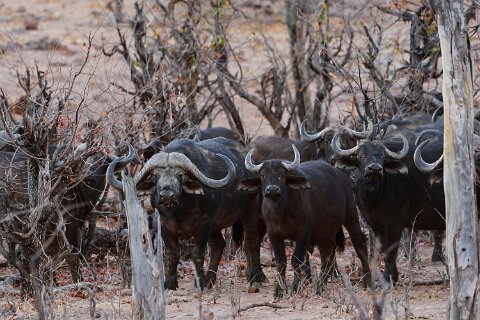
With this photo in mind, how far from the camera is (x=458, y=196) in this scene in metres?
8.75

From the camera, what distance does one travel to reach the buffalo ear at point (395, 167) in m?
12.1

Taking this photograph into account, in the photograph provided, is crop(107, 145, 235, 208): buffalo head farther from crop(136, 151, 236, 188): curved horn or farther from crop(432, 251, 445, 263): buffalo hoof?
crop(432, 251, 445, 263): buffalo hoof

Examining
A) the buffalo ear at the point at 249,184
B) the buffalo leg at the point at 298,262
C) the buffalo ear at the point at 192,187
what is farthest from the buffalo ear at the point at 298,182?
the buffalo ear at the point at 192,187

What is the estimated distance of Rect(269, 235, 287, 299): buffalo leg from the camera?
1131 cm

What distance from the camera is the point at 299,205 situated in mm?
11828

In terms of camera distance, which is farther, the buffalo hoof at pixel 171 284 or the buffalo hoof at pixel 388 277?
the buffalo hoof at pixel 171 284

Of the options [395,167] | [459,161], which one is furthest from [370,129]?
[459,161]

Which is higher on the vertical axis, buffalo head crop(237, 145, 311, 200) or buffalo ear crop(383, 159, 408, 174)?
buffalo ear crop(383, 159, 408, 174)

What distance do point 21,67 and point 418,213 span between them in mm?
17787

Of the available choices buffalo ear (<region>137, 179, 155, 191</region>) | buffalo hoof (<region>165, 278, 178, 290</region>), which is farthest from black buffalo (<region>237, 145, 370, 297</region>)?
buffalo hoof (<region>165, 278, 178, 290</region>)

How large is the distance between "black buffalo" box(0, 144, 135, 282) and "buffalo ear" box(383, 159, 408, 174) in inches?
111

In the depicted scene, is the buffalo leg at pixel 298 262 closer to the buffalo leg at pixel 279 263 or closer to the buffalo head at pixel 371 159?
the buffalo leg at pixel 279 263

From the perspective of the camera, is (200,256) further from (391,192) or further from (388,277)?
(391,192)

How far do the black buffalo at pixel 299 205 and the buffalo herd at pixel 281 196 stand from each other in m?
0.01
